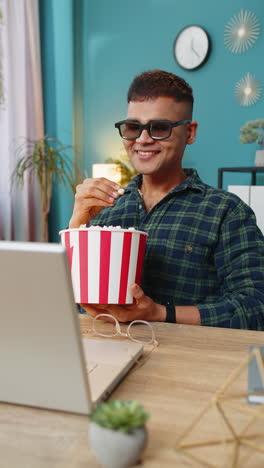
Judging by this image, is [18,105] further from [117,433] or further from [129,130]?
[117,433]

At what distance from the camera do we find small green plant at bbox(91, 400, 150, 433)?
428 millimetres

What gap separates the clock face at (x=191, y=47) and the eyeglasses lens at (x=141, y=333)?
10.5 ft

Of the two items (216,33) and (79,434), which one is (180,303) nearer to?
(79,434)

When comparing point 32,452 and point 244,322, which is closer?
point 32,452

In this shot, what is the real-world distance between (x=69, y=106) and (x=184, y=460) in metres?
3.88

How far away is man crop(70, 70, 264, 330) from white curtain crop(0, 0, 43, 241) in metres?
2.39

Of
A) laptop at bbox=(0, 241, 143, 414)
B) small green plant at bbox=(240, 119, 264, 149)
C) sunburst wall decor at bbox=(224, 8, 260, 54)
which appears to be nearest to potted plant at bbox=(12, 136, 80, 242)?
small green plant at bbox=(240, 119, 264, 149)

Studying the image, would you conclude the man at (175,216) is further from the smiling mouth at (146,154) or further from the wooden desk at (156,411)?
the wooden desk at (156,411)

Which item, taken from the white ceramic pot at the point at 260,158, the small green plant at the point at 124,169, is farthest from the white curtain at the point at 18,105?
the white ceramic pot at the point at 260,158

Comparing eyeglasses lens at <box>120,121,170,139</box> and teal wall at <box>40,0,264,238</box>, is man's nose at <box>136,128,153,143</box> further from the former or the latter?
teal wall at <box>40,0,264,238</box>

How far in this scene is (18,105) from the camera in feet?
12.2

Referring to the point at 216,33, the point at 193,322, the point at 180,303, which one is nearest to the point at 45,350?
the point at 193,322

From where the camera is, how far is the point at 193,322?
112 cm

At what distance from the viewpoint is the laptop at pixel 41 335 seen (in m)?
0.46
